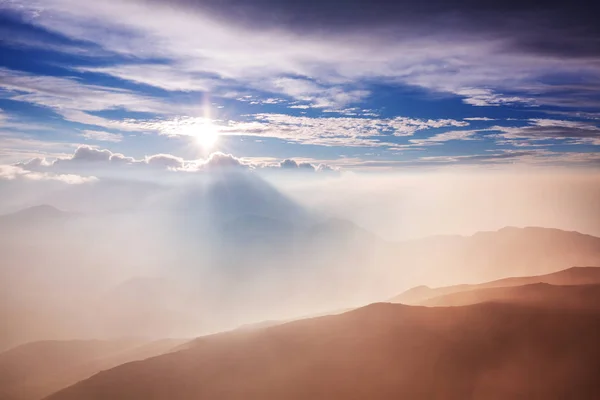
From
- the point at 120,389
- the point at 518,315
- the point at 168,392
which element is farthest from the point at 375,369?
the point at 120,389

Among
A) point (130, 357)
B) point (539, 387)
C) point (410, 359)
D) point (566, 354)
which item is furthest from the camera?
point (130, 357)

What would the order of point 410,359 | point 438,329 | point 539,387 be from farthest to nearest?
point 438,329
point 410,359
point 539,387

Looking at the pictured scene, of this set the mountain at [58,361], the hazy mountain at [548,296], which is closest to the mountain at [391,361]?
the hazy mountain at [548,296]

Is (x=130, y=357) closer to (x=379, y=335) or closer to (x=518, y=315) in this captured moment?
(x=379, y=335)

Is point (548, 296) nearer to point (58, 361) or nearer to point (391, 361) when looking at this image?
point (391, 361)

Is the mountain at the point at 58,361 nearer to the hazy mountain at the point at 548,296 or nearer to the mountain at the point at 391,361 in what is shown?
the mountain at the point at 391,361

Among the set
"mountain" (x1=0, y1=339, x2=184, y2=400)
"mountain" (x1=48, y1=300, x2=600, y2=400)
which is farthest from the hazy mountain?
"mountain" (x1=0, y1=339, x2=184, y2=400)

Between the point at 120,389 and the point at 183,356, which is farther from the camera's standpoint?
the point at 183,356
